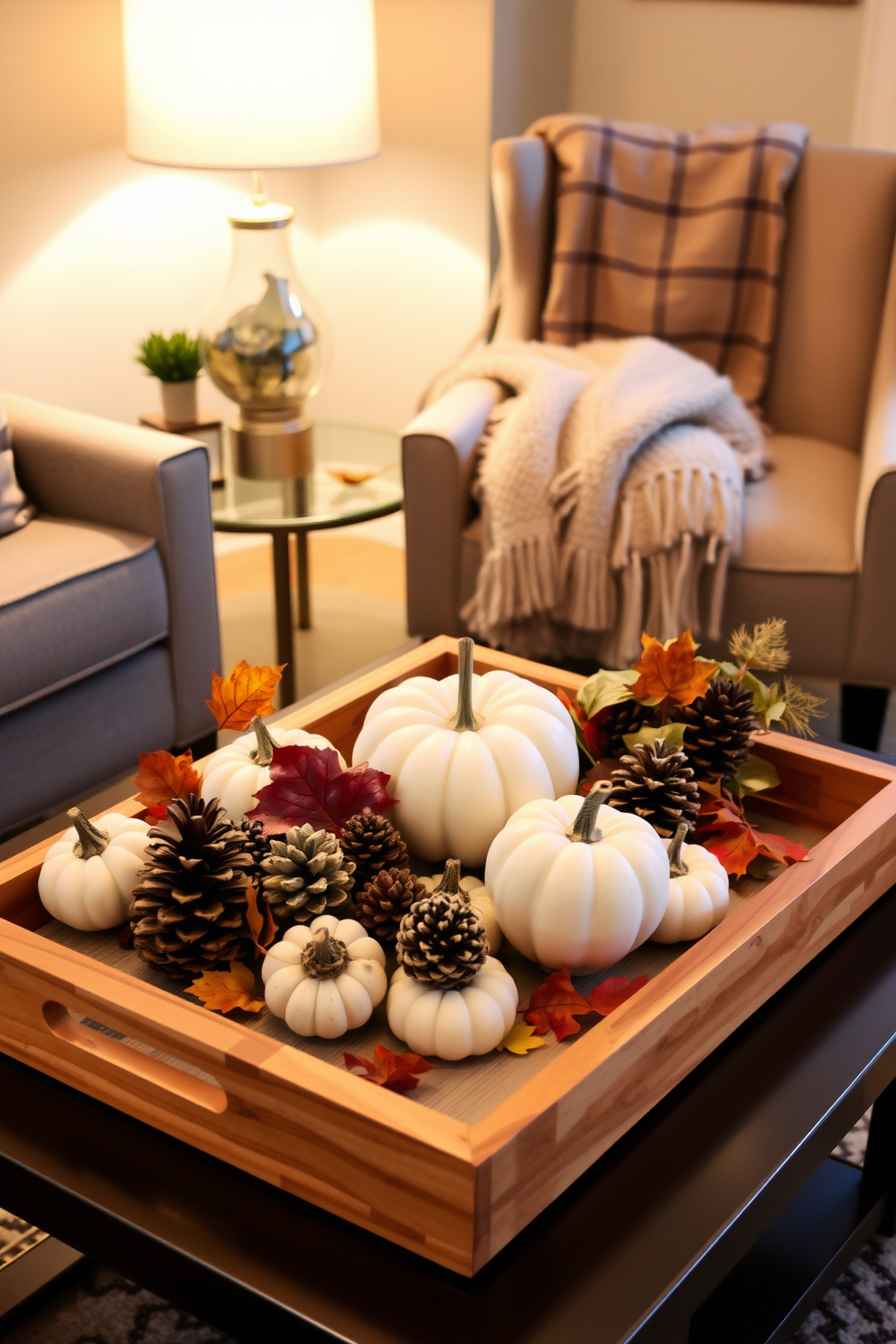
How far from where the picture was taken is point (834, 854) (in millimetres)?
920

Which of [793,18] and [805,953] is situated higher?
[793,18]

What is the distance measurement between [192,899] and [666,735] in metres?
0.40

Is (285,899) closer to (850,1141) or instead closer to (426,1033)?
(426,1033)

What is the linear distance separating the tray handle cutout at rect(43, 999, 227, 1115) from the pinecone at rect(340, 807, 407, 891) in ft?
0.58

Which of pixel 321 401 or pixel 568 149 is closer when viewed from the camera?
pixel 568 149

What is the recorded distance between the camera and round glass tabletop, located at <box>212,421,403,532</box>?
1.94 metres

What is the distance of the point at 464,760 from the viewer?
92cm

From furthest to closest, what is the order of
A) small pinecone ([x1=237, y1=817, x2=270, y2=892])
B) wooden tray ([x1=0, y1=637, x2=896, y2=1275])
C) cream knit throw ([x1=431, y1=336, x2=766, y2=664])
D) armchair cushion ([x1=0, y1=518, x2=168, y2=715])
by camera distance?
cream knit throw ([x1=431, y1=336, x2=766, y2=664]) < armchair cushion ([x1=0, y1=518, x2=168, y2=715]) < small pinecone ([x1=237, y1=817, x2=270, y2=892]) < wooden tray ([x1=0, y1=637, x2=896, y2=1275])

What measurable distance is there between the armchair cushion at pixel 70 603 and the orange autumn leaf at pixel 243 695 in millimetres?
640

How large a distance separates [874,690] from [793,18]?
167cm

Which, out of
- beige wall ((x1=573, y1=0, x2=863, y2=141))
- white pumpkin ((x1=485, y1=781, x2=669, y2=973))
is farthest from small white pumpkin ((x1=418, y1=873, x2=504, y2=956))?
beige wall ((x1=573, y1=0, x2=863, y2=141))

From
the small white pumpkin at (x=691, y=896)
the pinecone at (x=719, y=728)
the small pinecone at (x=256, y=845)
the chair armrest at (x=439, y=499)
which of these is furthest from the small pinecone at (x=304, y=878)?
the chair armrest at (x=439, y=499)

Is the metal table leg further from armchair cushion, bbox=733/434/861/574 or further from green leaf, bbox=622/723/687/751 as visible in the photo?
green leaf, bbox=622/723/687/751

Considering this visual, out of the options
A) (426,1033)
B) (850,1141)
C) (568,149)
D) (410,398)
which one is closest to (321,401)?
(410,398)
